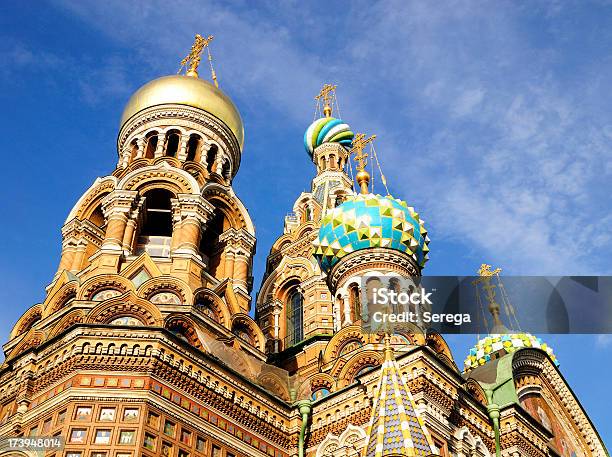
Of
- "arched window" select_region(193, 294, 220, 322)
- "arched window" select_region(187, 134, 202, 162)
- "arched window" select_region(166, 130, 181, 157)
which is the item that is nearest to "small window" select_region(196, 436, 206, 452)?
"arched window" select_region(193, 294, 220, 322)

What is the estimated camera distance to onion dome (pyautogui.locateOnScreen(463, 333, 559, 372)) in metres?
16.4

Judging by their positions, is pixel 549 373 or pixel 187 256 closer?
pixel 187 256

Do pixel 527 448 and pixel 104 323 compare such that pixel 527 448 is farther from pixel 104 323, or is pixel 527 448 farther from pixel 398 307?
pixel 104 323

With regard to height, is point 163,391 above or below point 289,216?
below

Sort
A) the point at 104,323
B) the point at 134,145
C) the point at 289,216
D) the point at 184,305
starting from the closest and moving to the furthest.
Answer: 1. the point at 104,323
2. the point at 184,305
3. the point at 134,145
4. the point at 289,216

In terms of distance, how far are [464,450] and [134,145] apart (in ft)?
28.5

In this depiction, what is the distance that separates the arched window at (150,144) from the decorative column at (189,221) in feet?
6.89

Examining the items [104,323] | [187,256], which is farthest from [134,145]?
[104,323]

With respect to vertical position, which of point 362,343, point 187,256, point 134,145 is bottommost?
point 362,343

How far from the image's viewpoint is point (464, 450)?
34.9 ft

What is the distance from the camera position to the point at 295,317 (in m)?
16.2

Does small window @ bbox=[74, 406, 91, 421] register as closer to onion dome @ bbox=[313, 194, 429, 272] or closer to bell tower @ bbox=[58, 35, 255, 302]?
bell tower @ bbox=[58, 35, 255, 302]

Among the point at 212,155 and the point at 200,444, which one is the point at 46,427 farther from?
the point at 212,155

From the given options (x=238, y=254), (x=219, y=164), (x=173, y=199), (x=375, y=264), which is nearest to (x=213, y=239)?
(x=238, y=254)
